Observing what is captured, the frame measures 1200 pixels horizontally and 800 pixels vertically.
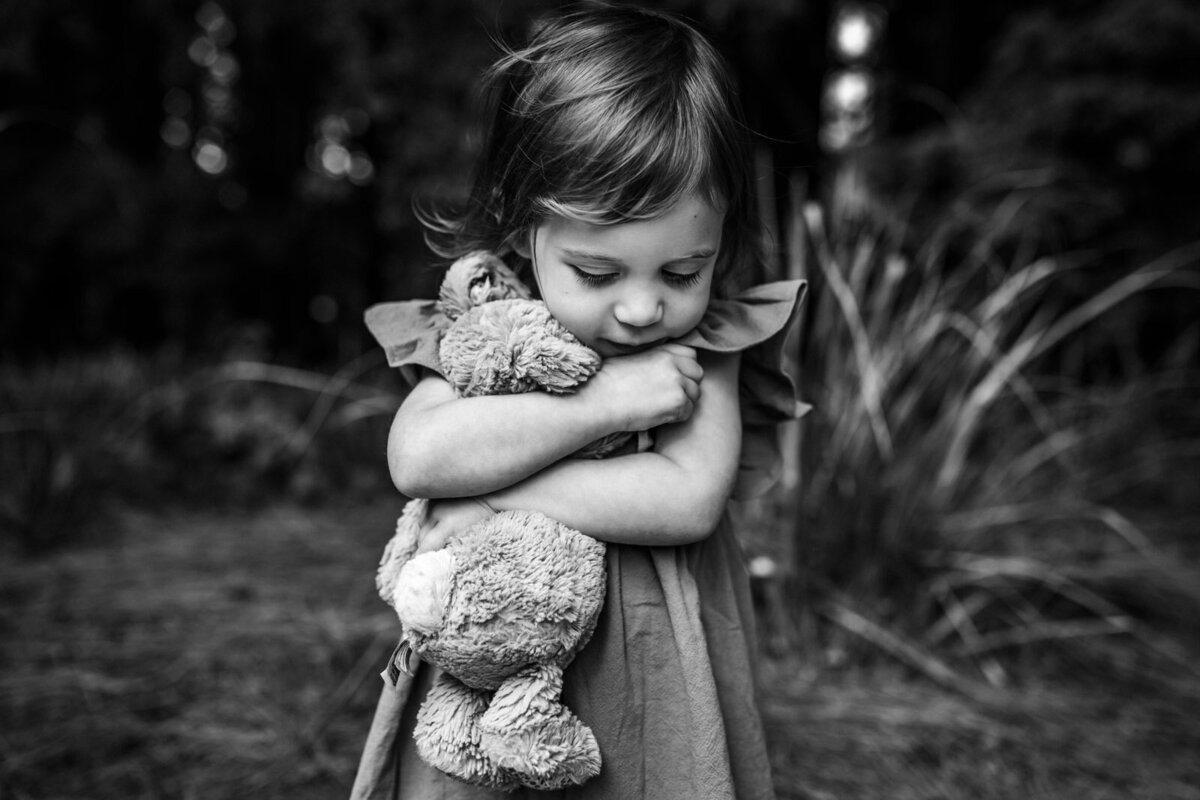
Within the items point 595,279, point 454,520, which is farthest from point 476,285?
point 454,520

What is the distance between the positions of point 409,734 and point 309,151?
4.19m

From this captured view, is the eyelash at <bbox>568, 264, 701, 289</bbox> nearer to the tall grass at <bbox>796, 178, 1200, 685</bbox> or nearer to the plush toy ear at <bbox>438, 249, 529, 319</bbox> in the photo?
the plush toy ear at <bbox>438, 249, 529, 319</bbox>

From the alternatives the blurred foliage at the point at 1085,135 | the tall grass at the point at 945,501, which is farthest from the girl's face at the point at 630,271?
the blurred foliage at the point at 1085,135

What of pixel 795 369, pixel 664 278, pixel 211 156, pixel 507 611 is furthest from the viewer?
pixel 211 156

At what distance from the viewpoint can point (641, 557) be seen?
42.4 inches

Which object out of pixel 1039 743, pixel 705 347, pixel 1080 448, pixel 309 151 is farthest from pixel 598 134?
pixel 309 151

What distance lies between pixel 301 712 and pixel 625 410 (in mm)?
1313

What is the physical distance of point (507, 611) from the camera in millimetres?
936

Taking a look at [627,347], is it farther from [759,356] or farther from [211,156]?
[211,156]

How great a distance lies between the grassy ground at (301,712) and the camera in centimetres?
179

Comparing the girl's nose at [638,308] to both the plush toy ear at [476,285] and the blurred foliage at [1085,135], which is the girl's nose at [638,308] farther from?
the blurred foliage at [1085,135]

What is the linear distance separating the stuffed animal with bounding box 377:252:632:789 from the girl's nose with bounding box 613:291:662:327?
0.06m

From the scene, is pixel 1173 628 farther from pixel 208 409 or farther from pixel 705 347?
pixel 208 409

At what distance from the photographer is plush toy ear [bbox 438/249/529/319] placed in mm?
1081
